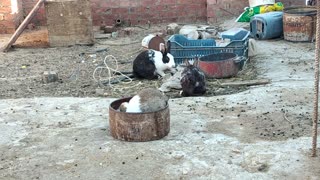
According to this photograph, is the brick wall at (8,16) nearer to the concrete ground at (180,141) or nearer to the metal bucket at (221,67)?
the concrete ground at (180,141)

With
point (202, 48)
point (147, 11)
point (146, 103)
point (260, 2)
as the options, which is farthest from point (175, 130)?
point (147, 11)

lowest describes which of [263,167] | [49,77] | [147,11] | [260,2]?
[263,167]

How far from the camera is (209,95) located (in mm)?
6414

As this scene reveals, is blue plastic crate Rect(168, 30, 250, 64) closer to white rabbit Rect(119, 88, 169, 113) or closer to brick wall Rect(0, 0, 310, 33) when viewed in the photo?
white rabbit Rect(119, 88, 169, 113)

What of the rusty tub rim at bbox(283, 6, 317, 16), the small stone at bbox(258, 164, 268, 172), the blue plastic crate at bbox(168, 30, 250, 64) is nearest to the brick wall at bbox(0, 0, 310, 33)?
the rusty tub rim at bbox(283, 6, 317, 16)

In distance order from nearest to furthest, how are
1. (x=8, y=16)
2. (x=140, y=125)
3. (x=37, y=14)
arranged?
(x=140, y=125), (x=8, y=16), (x=37, y=14)

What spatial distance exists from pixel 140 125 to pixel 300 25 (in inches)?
222

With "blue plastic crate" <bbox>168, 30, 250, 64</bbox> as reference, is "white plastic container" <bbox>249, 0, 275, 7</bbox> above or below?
above

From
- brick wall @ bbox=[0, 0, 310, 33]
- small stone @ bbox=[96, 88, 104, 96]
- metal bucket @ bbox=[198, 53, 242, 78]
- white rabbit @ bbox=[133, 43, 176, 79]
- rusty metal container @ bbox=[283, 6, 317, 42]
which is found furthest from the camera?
brick wall @ bbox=[0, 0, 310, 33]

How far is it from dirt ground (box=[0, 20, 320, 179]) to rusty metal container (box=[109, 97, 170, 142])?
8 cm

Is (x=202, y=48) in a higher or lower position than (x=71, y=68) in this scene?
higher

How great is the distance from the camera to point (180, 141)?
476 centimetres

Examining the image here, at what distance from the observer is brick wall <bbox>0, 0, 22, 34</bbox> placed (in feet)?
37.3

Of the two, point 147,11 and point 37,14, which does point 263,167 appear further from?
point 37,14
